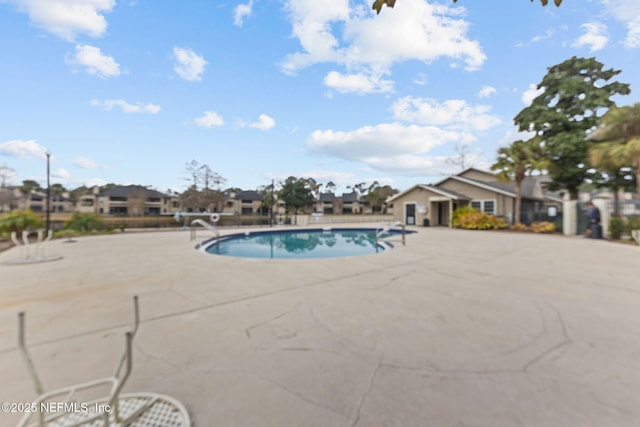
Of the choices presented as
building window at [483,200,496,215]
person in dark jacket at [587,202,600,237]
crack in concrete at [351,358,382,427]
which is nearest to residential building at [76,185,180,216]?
building window at [483,200,496,215]

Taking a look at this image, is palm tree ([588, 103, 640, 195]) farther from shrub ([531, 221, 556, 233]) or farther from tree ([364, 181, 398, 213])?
tree ([364, 181, 398, 213])

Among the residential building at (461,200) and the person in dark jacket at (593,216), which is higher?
the residential building at (461,200)

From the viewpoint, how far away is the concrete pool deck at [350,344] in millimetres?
1784

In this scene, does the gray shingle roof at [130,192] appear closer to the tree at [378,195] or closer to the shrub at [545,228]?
the tree at [378,195]

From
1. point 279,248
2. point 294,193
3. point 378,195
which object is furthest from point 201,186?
point 378,195

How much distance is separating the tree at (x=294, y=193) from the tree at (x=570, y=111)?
33398 mm

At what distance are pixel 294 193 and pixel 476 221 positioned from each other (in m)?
32.9

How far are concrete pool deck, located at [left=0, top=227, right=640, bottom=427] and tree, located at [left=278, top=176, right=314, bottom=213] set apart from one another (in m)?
41.4

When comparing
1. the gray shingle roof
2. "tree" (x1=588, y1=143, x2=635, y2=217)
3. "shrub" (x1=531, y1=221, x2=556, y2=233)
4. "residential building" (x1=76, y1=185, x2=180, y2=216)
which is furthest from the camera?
the gray shingle roof

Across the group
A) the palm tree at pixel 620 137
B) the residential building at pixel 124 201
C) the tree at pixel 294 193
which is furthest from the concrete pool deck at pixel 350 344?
the residential building at pixel 124 201

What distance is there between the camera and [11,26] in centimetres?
665

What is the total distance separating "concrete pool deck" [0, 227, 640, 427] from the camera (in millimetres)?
1784

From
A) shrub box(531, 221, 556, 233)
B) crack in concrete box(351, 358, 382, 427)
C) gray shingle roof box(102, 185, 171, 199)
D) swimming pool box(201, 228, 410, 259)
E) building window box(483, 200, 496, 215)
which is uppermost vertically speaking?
gray shingle roof box(102, 185, 171, 199)

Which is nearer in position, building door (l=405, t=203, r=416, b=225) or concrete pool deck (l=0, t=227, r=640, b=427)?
concrete pool deck (l=0, t=227, r=640, b=427)
